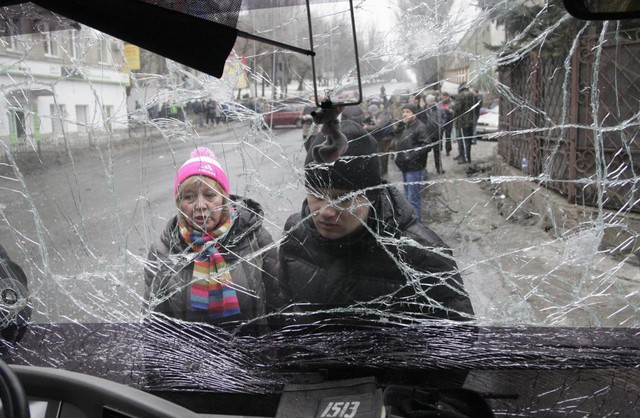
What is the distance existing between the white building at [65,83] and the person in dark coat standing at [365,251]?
0.68m

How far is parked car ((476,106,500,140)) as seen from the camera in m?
1.64

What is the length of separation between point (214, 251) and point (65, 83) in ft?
2.38

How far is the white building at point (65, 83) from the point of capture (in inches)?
72.4

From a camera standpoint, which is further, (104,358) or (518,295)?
(104,358)

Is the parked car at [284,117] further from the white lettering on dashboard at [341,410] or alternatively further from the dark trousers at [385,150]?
the white lettering on dashboard at [341,410]

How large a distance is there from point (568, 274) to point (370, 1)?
93 cm

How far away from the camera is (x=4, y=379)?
1.27 metres

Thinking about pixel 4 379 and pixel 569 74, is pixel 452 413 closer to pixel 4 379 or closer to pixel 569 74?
pixel 569 74

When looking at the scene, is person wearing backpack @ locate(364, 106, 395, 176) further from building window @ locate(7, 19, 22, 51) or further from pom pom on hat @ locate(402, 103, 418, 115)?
building window @ locate(7, 19, 22, 51)

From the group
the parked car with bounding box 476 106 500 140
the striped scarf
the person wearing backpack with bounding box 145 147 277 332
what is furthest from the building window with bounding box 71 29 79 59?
the parked car with bounding box 476 106 500 140

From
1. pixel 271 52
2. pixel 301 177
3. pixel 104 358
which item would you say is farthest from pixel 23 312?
pixel 271 52

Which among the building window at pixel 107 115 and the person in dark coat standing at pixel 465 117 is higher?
the building window at pixel 107 115

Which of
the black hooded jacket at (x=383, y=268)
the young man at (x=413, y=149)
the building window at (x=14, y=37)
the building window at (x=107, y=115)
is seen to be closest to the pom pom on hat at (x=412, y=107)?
the young man at (x=413, y=149)

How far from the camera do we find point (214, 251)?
74.1 inches
